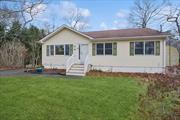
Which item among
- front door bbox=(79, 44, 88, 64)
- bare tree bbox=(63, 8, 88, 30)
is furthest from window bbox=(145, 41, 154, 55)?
bare tree bbox=(63, 8, 88, 30)

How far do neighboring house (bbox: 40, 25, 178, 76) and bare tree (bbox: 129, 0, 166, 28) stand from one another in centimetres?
2099

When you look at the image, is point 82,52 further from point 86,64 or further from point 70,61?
point 86,64

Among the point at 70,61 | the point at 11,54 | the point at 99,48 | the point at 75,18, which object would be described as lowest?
→ the point at 70,61

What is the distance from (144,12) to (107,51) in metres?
25.3

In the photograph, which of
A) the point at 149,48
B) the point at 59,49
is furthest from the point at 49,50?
the point at 149,48

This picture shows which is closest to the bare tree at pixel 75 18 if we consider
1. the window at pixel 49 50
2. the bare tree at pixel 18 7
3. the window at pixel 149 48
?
the window at pixel 49 50

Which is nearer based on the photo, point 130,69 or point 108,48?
point 130,69

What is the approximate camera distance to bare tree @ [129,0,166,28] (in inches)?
1570

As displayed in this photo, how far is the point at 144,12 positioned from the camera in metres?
41.8

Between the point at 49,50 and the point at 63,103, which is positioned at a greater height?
the point at 49,50

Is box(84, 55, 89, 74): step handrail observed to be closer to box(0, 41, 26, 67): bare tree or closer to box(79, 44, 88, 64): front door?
box(79, 44, 88, 64): front door

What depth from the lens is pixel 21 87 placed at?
381 inches

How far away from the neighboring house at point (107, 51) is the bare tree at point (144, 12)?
21.0 metres

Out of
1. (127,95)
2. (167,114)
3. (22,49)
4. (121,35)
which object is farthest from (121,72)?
(22,49)
